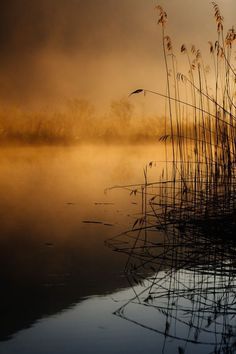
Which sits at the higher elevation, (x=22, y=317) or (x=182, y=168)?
(x=182, y=168)

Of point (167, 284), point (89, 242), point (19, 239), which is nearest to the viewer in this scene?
point (167, 284)

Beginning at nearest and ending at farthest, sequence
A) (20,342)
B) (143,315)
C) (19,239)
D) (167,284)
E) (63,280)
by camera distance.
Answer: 1. (20,342)
2. (143,315)
3. (167,284)
4. (63,280)
5. (19,239)

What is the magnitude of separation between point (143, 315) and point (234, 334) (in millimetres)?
341

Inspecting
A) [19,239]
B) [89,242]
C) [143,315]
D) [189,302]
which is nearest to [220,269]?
[189,302]

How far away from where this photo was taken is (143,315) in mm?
2123

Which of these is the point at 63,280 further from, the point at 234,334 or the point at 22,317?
the point at 234,334

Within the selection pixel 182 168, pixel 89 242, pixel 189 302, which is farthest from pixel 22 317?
pixel 182 168

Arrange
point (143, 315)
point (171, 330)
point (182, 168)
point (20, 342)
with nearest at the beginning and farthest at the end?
1. point (20, 342)
2. point (171, 330)
3. point (143, 315)
4. point (182, 168)

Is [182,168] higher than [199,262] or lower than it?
higher

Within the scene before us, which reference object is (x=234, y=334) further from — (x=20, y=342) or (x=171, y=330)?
(x=20, y=342)

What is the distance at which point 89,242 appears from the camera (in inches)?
141

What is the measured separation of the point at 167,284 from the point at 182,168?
193 centimetres

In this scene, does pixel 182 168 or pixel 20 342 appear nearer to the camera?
pixel 20 342

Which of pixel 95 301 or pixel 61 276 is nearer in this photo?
pixel 95 301
